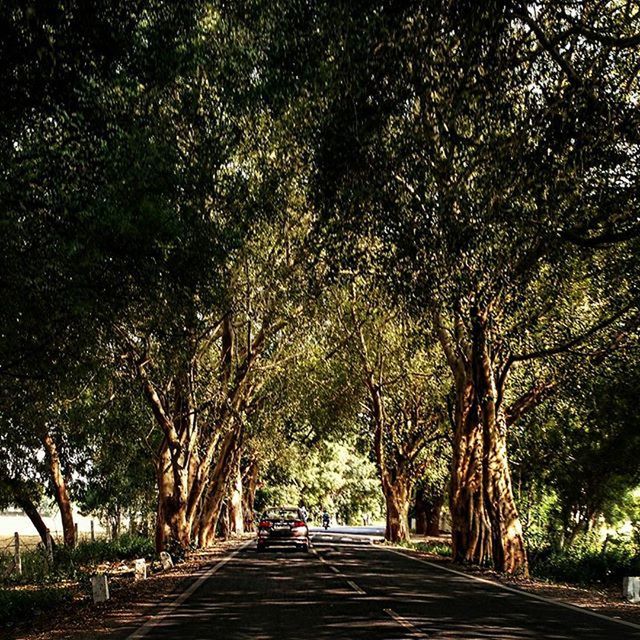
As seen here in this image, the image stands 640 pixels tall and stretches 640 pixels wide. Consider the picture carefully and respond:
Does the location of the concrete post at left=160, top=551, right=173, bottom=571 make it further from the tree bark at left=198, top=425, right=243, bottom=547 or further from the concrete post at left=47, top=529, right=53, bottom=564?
the tree bark at left=198, top=425, right=243, bottom=547

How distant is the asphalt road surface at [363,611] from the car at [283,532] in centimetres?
1126

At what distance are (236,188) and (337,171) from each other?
226 inches

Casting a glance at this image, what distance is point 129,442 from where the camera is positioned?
40312 millimetres

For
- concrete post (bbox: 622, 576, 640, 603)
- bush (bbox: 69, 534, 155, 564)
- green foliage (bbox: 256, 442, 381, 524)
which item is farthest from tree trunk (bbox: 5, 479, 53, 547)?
green foliage (bbox: 256, 442, 381, 524)

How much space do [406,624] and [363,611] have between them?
1.60m

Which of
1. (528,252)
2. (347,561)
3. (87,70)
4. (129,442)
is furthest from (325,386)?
(87,70)

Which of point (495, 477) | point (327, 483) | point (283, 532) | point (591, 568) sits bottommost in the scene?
point (591, 568)

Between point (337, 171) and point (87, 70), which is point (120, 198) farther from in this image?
point (337, 171)

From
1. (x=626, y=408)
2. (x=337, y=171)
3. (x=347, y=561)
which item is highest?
(x=337, y=171)

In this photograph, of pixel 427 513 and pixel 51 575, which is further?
pixel 427 513

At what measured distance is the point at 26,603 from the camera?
1609 centimetres

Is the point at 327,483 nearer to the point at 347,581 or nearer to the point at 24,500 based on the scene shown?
the point at 24,500

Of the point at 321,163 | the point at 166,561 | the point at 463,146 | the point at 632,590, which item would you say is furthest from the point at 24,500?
the point at 463,146

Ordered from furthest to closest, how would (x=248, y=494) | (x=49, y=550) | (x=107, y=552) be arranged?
(x=248, y=494)
(x=107, y=552)
(x=49, y=550)
